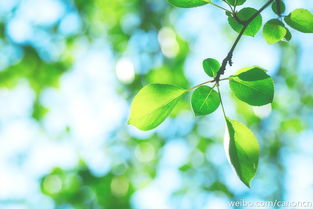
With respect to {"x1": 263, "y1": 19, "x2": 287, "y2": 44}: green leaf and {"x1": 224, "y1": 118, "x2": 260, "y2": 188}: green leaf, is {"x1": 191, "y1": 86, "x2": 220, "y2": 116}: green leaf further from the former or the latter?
{"x1": 263, "y1": 19, "x2": 287, "y2": 44}: green leaf

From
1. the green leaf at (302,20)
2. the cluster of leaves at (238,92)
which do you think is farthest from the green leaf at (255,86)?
the green leaf at (302,20)

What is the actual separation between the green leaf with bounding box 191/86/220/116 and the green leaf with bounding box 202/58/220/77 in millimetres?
47

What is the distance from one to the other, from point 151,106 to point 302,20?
1.06ft

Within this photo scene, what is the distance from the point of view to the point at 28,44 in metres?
3.22

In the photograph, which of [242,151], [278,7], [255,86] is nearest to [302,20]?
[278,7]

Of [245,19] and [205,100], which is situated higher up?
[245,19]

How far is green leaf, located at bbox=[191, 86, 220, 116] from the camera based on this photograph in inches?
21.7

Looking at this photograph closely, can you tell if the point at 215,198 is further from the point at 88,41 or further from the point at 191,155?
the point at 88,41

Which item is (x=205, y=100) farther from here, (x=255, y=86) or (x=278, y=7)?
(x=278, y=7)

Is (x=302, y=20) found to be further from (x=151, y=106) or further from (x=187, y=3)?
(x=151, y=106)

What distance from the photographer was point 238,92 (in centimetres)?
55

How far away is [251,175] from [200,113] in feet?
0.47

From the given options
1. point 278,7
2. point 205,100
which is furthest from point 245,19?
point 205,100

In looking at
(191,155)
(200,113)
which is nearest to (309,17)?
(200,113)
